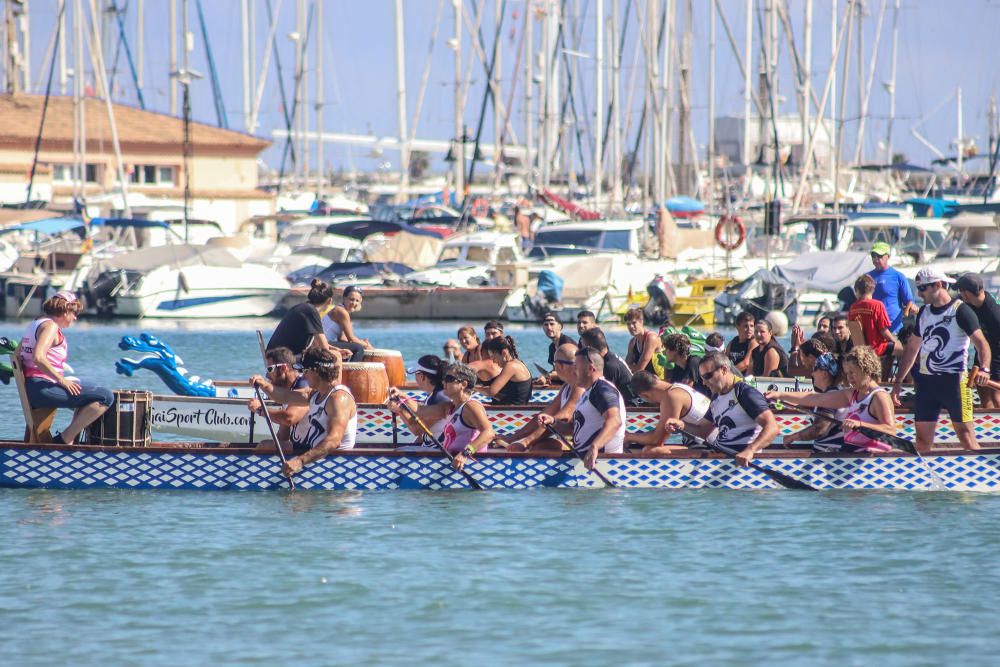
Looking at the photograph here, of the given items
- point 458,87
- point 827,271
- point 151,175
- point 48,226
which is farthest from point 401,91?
point 827,271

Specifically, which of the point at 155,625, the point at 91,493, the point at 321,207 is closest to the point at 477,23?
the point at 321,207

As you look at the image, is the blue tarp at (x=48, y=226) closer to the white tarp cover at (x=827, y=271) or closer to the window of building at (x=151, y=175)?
the window of building at (x=151, y=175)

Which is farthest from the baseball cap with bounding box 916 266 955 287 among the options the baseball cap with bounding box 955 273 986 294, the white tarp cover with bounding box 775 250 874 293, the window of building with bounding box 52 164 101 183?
the window of building with bounding box 52 164 101 183

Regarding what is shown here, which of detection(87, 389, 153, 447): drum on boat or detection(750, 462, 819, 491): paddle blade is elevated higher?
detection(87, 389, 153, 447): drum on boat

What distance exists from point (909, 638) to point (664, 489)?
4179 millimetres

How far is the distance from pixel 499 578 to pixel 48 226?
35767mm

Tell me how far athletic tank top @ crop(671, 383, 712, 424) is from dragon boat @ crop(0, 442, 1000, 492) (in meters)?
0.31

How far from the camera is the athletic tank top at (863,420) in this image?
43.4ft

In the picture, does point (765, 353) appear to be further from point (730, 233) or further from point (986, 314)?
point (730, 233)

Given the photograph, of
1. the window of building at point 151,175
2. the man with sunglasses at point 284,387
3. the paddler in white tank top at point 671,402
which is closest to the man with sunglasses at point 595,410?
the paddler in white tank top at point 671,402

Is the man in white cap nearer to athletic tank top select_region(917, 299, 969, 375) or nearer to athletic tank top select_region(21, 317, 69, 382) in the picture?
athletic tank top select_region(917, 299, 969, 375)

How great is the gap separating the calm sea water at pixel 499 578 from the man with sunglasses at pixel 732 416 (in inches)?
20.4

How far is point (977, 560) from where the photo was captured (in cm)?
1140

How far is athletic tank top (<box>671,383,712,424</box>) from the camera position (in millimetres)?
13445
